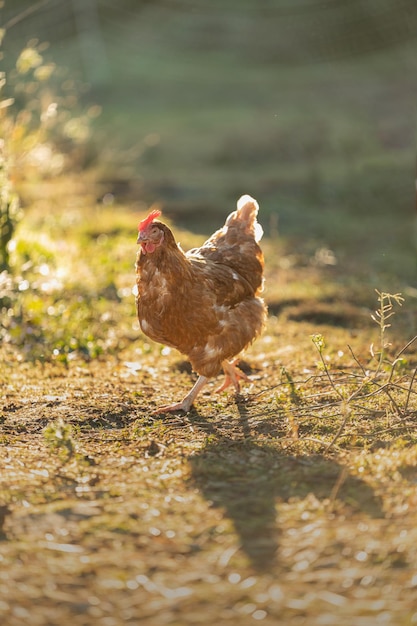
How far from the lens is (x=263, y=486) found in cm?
334

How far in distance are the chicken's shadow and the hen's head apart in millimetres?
1086

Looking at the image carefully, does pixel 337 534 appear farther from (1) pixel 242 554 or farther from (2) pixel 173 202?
(2) pixel 173 202

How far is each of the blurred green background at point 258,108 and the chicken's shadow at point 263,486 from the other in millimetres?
3509

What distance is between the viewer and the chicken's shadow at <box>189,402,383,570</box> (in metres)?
2.97

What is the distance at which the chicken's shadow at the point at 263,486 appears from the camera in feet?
9.75

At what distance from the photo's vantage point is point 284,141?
13.3 metres

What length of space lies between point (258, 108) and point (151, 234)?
12.8 m

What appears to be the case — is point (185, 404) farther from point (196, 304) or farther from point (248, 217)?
point (248, 217)

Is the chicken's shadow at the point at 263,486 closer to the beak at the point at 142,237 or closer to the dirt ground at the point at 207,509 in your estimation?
the dirt ground at the point at 207,509

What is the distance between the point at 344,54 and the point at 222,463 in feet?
60.1

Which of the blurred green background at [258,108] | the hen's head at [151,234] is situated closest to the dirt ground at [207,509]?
the hen's head at [151,234]

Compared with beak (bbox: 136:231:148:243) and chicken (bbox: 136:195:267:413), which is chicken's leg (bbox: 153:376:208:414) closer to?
chicken (bbox: 136:195:267:413)

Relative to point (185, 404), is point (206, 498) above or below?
above

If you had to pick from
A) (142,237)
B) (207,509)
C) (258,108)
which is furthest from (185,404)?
(258,108)
